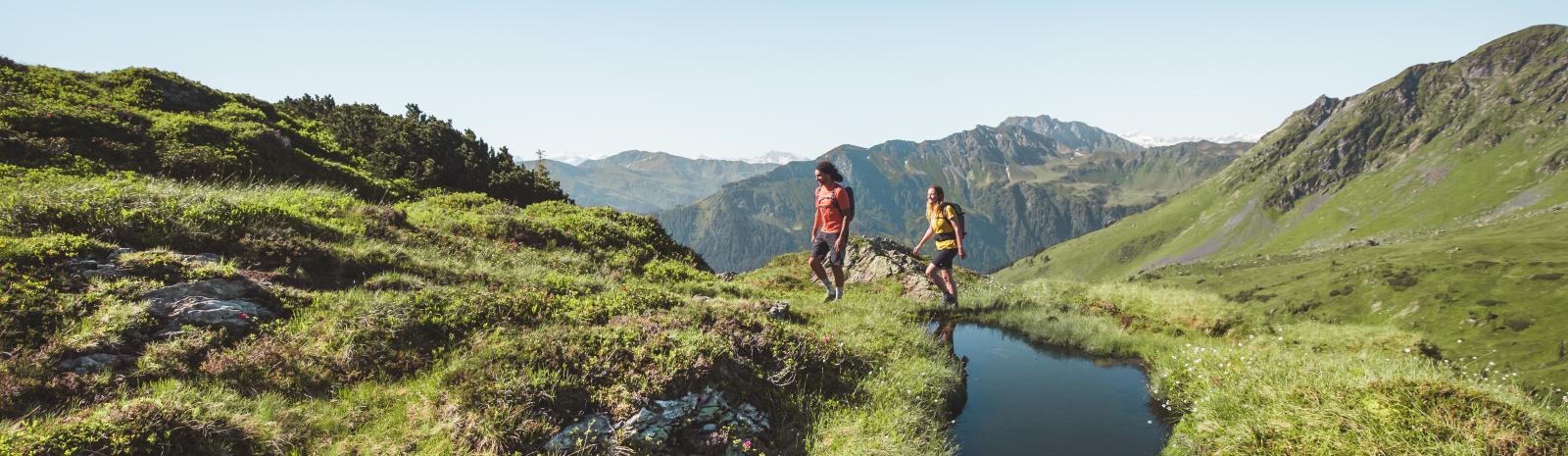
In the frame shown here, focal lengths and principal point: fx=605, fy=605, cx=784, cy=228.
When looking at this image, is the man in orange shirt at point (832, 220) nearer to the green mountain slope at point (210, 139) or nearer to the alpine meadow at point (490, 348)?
the alpine meadow at point (490, 348)

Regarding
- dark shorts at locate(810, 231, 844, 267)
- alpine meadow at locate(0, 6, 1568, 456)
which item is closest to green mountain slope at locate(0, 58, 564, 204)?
alpine meadow at locate(0, 6, 1568, 456)

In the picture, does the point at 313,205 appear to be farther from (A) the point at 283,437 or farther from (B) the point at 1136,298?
(B) the point at 1136,298

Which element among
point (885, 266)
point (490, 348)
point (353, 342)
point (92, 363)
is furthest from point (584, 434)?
point (885, 266)

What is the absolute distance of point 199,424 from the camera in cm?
532

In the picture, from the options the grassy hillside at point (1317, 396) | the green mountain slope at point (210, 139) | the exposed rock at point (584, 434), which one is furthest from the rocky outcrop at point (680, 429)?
the green mountain slope at point (210, 139)

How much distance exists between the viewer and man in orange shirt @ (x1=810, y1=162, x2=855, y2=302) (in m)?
13.8

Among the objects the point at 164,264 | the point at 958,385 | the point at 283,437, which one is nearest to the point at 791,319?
the point at 958,385

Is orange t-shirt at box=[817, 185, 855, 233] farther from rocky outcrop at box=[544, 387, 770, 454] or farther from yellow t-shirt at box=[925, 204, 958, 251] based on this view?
rocky outcrop at box=[544, 387, 770, 454]

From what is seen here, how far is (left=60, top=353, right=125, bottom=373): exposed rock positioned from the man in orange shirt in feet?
34.5

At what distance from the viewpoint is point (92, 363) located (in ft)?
19.4

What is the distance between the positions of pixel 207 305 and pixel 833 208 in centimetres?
1055

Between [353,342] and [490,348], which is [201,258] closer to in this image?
[353,342]

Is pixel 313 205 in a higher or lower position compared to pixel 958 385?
higher

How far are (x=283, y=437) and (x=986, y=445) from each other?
25.4ft
